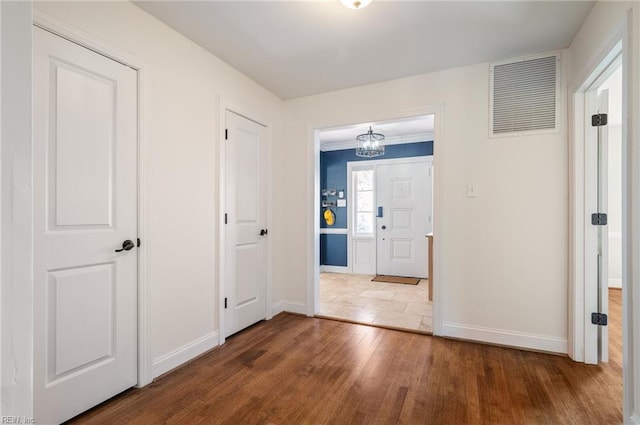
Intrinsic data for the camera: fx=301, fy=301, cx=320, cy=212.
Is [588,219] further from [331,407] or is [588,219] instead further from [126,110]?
[126,110]

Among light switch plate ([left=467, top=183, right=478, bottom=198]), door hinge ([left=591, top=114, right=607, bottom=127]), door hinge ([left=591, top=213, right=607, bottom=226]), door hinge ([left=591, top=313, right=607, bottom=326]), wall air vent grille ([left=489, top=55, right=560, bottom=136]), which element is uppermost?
wall air vent grille ([left=489, top=55, right=560, bottom=136])

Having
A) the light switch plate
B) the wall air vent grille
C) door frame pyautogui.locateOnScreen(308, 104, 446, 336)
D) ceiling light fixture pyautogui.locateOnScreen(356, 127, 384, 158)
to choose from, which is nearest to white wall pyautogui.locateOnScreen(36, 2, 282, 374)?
door frame pyautogui.locateOnScreen(308, 104, 446, 336)

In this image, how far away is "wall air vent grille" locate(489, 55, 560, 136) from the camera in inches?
102

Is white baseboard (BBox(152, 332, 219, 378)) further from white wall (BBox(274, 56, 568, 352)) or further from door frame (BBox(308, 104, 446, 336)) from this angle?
white wall (BBox(274, 56, 568, 352))

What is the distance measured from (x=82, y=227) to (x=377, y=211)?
15.7 feet

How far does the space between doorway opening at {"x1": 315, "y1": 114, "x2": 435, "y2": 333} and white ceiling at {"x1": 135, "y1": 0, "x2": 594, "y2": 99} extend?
2049 mm

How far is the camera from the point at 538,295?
2.61 metres

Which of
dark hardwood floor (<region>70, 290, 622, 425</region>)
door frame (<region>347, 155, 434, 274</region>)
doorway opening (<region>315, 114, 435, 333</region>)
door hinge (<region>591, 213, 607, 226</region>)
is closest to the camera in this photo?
dark hardwood floor (<region>70, 290, 622, 425</region>)

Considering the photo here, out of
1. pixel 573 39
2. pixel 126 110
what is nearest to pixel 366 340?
pixel 126 110

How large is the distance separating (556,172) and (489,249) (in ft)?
2.77

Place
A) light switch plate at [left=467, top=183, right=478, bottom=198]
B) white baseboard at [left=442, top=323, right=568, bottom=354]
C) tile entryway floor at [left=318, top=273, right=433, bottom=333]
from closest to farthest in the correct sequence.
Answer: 1. white baseboard at [left=442, top=323, right=568, bottom=354]
2. light switch plate at [left=467, top=183, right=478, bottom=198]
3. tile entryway floor at [left=318, top=273, right=433, bottom=333]

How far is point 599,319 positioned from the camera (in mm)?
2318

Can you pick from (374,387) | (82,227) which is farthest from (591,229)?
(82,227)

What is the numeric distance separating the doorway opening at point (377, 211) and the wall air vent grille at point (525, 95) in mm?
1969
